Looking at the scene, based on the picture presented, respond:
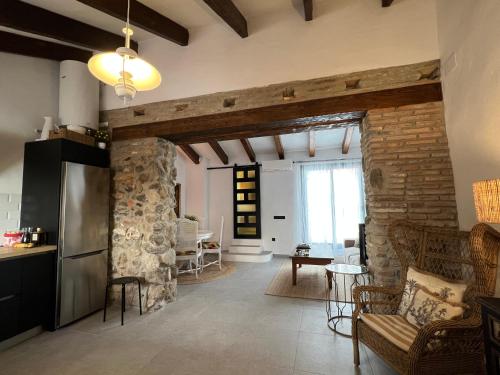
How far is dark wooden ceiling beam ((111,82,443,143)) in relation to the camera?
2514 mm

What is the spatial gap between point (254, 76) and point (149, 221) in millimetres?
2471

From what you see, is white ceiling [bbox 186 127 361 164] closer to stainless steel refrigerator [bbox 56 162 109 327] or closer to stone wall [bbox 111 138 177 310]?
stone wall [bbox 111 138 177 310]

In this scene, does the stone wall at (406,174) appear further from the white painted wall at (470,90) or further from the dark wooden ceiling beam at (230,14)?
the dark wooden ceiling beam at (230,14)

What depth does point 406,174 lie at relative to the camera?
243cm

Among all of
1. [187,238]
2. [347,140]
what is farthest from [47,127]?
[347,140]

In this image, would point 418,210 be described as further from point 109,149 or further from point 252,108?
point 109,149

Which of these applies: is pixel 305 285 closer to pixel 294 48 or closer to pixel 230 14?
pixel 294 48

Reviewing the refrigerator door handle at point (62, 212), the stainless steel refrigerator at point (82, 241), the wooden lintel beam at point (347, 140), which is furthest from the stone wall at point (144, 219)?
the wooden lintel beam at point (347, 140)

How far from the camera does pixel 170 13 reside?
3.08 meters

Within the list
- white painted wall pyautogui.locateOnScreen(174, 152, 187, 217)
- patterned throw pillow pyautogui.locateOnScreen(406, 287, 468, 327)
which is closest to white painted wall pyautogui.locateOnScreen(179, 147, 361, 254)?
white painted wall pyautogui.locateOnScreen(174, 152, 187, 217)

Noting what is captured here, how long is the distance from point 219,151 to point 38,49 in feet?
13.6

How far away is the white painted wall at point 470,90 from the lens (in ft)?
5.56

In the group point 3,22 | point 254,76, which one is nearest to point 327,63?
point 254,76

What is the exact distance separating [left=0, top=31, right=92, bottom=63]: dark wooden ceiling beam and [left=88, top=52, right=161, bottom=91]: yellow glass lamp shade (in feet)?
7.87
